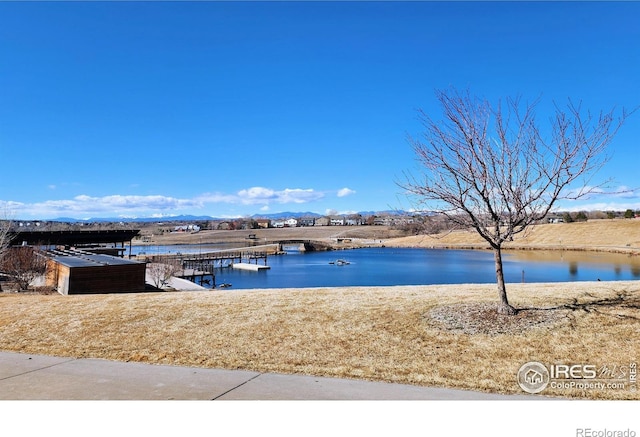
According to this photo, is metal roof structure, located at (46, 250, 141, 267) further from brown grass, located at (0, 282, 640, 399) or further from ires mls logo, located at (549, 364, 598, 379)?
ires mls logo, located at (549, 364, 598, 379)

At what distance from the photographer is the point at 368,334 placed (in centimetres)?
857

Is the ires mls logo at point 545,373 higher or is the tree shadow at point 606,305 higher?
the tree shadow at point 606,305

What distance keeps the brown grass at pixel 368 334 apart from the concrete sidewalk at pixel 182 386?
1.34 ft

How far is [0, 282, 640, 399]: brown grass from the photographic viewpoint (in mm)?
6730

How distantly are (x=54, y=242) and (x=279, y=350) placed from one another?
49556mm

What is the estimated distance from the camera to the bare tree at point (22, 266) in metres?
26.5

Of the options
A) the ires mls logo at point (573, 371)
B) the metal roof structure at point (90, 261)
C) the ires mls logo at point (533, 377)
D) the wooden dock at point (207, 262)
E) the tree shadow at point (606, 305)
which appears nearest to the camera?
the ires mls logo at point (533, 377)
